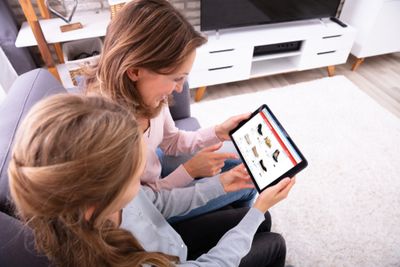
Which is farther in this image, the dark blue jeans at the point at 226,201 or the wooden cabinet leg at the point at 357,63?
the wooden cabinet leg at the point at 357,63

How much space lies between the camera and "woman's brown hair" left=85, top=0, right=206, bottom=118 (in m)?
0.69

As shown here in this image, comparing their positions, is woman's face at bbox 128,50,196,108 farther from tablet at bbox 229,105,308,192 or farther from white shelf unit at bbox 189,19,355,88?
white shelf unit at bbox 189,19,355,88

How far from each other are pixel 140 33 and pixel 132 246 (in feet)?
1.68

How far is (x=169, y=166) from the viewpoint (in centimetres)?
113

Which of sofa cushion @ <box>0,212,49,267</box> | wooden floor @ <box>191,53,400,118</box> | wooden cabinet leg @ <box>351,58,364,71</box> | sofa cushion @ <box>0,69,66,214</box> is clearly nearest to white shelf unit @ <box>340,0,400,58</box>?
wooden cabinet leg @ <box>351,58,364,71</box>

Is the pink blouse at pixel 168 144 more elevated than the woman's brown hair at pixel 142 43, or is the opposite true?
the woman's brown hair at pixel 142 43

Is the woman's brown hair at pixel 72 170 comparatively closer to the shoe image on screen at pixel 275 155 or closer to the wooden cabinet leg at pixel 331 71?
the shoe image on screen at pixel 275 155

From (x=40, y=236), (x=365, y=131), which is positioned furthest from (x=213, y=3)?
(x=40, y=236)

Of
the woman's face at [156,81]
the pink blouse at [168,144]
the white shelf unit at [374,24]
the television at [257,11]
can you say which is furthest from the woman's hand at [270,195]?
the white shelf unit at [374,24]

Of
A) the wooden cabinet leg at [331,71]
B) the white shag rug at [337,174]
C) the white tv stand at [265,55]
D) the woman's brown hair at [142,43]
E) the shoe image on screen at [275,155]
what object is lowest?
the white shag rug at [337,174]

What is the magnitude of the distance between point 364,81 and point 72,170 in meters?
2.58

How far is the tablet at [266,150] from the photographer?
81 cm

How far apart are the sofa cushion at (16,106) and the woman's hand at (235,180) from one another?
586 mm

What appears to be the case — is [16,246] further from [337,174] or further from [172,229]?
[337,174]
